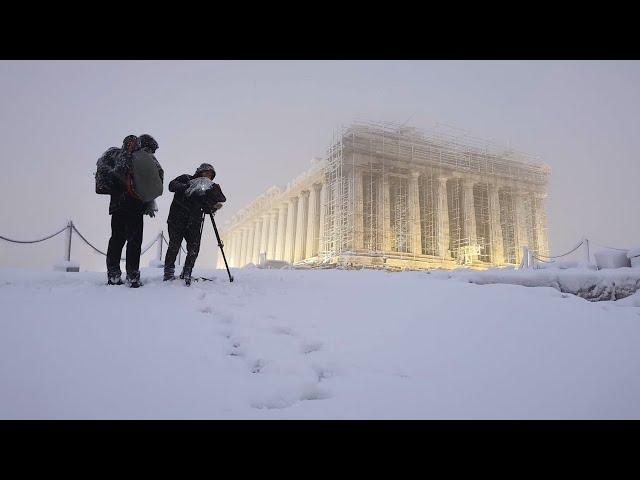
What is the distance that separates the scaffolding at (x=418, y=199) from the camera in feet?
87.6

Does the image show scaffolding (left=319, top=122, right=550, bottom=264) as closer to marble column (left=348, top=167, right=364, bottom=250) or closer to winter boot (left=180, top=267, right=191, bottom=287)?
marble column (left=348, top=167, right=364, bottom=250)

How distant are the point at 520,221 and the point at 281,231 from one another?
1990 centimetres

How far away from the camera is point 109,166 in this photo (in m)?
5.41

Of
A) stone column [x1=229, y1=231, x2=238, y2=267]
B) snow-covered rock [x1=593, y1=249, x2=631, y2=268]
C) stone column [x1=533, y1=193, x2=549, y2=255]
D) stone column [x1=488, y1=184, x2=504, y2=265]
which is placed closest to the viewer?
snow-covered rock [x1=593, y1=249, x2=631, y2=268]

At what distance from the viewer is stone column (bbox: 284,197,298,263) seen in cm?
3447

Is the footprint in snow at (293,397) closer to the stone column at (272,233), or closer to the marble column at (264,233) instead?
the stone column at (272,233)

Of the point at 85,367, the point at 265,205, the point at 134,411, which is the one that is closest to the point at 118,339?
the point at 85,367

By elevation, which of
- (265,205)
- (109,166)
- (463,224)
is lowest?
(109,166)

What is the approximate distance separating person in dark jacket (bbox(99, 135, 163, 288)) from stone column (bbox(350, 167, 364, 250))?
20260mm

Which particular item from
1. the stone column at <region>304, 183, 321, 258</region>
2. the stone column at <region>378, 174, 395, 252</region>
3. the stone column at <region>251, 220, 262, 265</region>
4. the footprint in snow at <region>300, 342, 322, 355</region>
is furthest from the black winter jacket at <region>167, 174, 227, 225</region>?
the stone column at <region>251, 220, 262, 265</region>

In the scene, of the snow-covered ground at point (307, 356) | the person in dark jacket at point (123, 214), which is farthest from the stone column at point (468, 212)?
the person in dark jacket at point (123, 214)

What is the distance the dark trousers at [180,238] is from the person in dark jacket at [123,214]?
0.45m
